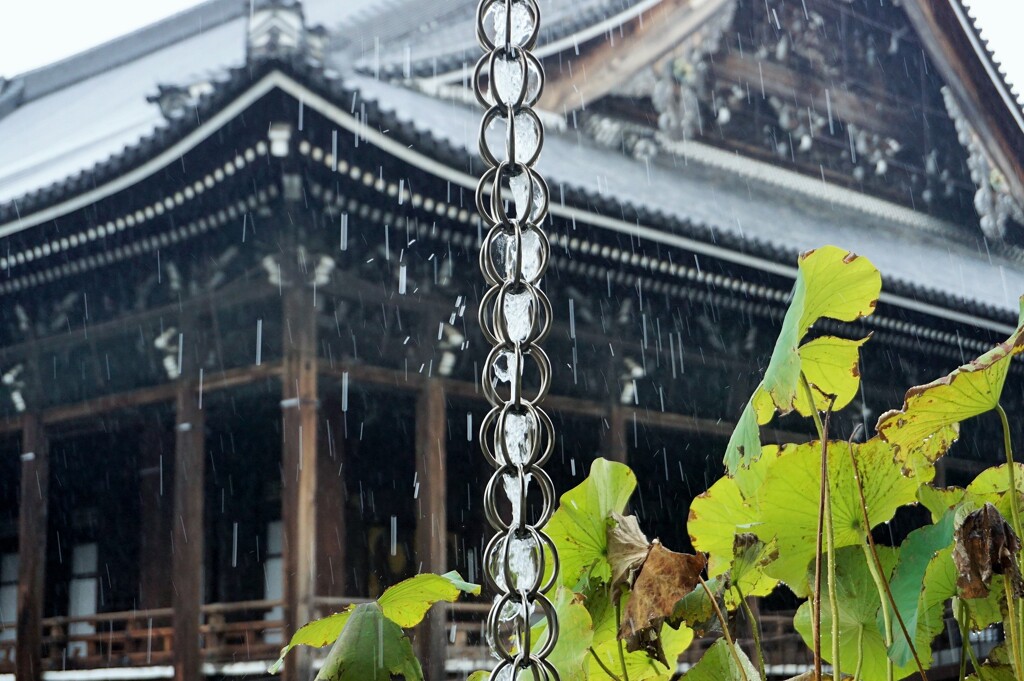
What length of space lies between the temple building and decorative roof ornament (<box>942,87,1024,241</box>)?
25 millimetres

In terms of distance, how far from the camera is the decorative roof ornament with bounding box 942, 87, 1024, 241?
8.19 metres

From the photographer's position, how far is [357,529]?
618cm

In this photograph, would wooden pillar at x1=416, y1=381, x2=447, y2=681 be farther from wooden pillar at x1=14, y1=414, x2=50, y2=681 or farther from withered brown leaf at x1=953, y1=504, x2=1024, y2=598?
withered brown leaf at x1=953, y1=504, x2=1024, y2=598

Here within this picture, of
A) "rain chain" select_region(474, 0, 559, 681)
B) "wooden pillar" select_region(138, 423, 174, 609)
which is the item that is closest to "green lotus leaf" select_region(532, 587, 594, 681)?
"rain chain" select_region(474, 0, 559, 681)

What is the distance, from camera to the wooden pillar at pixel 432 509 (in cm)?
477

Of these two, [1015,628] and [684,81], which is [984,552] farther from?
[684,81]

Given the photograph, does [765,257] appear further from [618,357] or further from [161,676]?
[161,676]

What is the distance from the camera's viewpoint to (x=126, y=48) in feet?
32.7

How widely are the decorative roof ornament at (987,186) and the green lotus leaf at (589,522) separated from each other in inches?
327

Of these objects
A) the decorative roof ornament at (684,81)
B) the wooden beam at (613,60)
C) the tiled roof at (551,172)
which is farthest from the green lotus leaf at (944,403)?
the decorative roof ornament at (684,81)

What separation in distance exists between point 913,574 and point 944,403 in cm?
11

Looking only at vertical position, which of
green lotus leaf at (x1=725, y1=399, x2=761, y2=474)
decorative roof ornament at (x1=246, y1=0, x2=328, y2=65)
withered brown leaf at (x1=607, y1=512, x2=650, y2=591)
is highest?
decorative roof ornament at (x1=246, y1=0, x2=328, y2=65)

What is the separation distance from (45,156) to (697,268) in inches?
194

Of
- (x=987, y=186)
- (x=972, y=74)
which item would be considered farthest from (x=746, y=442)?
(x=987, y=186)
